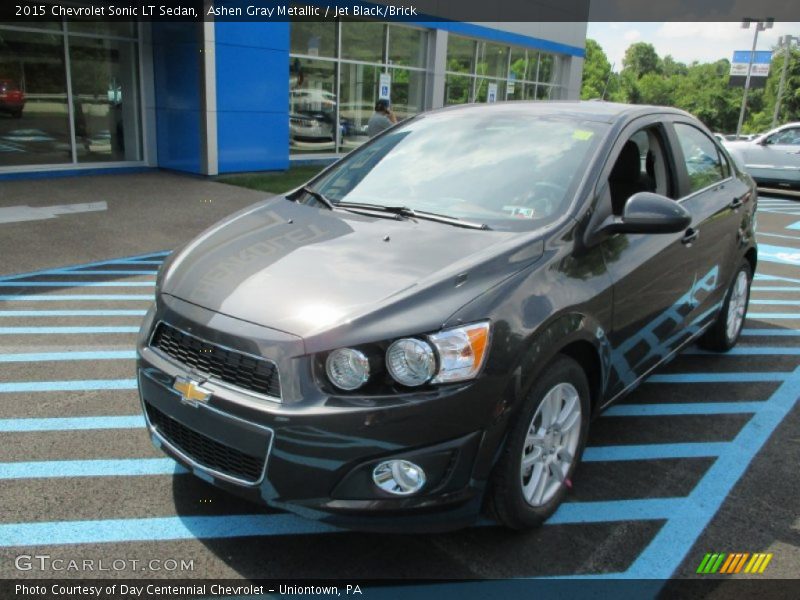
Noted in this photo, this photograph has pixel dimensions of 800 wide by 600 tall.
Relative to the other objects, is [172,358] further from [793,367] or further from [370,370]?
[793,367]

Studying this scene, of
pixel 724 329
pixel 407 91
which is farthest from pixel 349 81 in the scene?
pixel 724 329

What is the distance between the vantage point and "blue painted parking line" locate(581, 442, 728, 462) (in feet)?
11.8

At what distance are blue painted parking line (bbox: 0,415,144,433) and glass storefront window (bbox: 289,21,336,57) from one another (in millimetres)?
13158

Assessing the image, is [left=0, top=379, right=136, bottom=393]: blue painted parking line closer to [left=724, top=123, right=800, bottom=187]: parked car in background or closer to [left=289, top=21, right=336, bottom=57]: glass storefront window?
[left=289, top=21, right=336, bottom=57]: glass storefront window

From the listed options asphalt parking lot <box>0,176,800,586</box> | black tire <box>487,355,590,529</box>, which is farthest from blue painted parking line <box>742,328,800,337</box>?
black tire <box>487,355,590,529</box>

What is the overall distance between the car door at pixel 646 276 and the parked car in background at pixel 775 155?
13.6 m

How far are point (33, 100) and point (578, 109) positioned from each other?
11967 millimetres

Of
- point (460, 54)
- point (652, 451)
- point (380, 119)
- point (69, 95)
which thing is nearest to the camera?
point (652, 451)

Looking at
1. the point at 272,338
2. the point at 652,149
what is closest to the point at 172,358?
the point at 272,338

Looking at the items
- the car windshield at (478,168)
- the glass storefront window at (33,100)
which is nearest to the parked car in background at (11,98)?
the glass storefront window at (33,100)

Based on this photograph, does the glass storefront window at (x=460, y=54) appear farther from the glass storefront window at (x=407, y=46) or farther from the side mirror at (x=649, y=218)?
the side mirror at (x=649, y=218)

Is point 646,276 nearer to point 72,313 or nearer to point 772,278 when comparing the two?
point 72,313

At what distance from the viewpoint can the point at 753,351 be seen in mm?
5348

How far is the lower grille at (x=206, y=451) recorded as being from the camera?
2475mm
